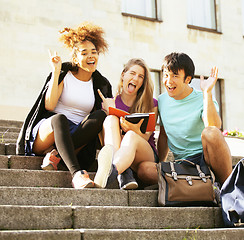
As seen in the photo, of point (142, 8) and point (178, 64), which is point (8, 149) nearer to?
point (178, 64)

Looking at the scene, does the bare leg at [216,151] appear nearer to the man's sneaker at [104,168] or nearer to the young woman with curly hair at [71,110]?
the man's sneaker at [104,168]

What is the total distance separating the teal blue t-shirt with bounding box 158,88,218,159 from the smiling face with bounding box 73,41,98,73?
2.96ft

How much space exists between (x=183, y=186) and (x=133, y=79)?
1435 mm

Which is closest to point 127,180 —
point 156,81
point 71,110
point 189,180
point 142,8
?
point 189,180

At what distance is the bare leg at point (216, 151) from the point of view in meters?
4.73

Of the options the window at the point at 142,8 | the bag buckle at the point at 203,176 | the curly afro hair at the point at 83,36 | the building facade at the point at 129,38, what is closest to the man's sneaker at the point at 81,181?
the bag buckle at the point at 203,176

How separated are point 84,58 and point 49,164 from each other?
1192mm

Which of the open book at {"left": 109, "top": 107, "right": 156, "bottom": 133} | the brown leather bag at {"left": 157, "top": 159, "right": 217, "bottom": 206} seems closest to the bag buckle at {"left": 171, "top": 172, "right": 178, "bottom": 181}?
the brown leather bag at {"left": 157, "top": 159, "right": 217, "bottom": 206}

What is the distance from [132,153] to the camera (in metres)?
4.79

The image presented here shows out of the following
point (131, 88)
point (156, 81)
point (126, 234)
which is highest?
point (156, 81)

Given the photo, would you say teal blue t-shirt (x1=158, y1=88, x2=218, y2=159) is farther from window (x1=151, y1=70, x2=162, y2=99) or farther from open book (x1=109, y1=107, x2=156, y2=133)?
window (x1=151, y1=70, x2=162, y2=99)

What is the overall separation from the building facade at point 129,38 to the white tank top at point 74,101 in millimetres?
4456

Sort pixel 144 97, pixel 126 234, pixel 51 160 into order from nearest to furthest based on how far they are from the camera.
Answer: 1. pixel 126 234
2. pixel 51 160
3. pixel 144 97

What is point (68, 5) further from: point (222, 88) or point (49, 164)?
point (49, 164)
